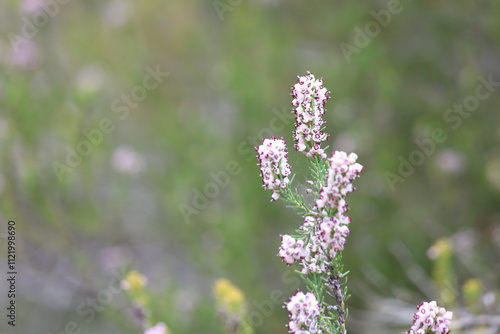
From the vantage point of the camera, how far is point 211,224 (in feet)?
12.0

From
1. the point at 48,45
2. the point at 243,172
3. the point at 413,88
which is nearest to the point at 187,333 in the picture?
the point at 243,172

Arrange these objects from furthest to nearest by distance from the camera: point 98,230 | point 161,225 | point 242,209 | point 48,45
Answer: point 48,45
point 161,225
point 98,230
point 242,209

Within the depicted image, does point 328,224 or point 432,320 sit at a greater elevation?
point 328,224

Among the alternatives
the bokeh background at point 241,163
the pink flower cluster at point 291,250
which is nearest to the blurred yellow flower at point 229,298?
the pink flower cluster at point 291,250

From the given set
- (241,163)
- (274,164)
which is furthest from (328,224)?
(241,163)

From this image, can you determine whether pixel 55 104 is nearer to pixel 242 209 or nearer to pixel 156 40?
pixel 156 40

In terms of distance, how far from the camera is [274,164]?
47.6 inches

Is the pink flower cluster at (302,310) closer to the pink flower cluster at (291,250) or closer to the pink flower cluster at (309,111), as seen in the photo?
the pink flower cluster at (291,250)

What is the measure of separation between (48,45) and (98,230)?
59.6 inches

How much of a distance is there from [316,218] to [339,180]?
0.35ft

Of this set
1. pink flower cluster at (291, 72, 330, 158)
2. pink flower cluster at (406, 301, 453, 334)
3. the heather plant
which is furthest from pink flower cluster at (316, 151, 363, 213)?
pink flower cluster at (406, 301, 453, 334)

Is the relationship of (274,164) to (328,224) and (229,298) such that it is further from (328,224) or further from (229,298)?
(229,298)

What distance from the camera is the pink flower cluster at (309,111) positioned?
121 centimetres

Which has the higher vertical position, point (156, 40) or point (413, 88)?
point (156, 40)
